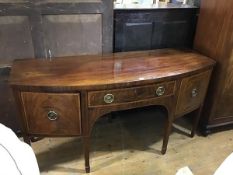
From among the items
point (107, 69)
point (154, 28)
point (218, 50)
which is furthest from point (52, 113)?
point (218, 50)

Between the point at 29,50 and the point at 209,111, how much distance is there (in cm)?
138

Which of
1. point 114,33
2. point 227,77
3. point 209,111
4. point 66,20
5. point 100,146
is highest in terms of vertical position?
point 66,20

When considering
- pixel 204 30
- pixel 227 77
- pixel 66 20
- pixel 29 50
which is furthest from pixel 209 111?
pixel 29 50

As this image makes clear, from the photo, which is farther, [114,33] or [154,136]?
[154,136]

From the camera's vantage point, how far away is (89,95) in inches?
48.4

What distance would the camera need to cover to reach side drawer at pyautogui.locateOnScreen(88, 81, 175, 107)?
1.25 m

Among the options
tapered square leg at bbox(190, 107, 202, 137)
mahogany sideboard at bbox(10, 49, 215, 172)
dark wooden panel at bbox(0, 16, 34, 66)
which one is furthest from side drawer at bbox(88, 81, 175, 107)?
dark wooden panel at bbox(0, 16, 34, 66)

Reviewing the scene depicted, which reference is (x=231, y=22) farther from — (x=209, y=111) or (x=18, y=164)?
(x=18, y=164)

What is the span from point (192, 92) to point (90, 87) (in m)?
0.73

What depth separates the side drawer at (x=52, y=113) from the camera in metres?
1.21

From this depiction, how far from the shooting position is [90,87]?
1195 mm

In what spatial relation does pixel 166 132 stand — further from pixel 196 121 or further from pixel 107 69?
pixel 107 69

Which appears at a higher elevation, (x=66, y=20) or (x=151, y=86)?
(x=66, y=20)

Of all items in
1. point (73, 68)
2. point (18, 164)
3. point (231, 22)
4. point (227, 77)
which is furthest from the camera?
point (227, 77)
